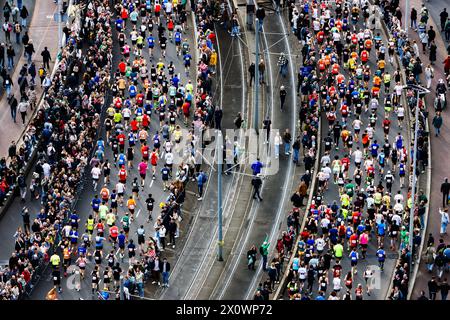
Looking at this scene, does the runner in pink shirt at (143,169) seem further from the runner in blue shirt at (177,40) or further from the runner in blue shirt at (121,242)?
the runner in blue shirt at (177,40)

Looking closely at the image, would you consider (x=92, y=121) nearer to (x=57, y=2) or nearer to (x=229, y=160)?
(x=229, y=160)

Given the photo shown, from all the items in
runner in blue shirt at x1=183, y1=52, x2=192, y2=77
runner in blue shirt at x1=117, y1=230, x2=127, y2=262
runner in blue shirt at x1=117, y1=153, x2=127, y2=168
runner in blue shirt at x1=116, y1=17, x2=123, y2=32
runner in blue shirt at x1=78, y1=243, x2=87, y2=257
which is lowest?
runner in blue shirt at x1=78, y1=243, x2=87, y2=257

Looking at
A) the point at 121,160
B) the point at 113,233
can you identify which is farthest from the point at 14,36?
the point at 113,233

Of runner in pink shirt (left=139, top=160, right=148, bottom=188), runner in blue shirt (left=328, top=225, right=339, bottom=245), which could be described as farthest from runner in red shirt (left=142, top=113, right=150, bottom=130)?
runner in blue shirt (left=328, top=225, right=339, bottom=245)

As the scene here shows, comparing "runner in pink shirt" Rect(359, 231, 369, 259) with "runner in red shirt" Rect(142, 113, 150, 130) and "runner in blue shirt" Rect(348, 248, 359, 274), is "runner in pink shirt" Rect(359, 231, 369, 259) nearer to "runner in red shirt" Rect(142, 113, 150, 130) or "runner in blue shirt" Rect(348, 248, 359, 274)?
"runner in blue shirt" Rect(348, 248, 359, 274)
